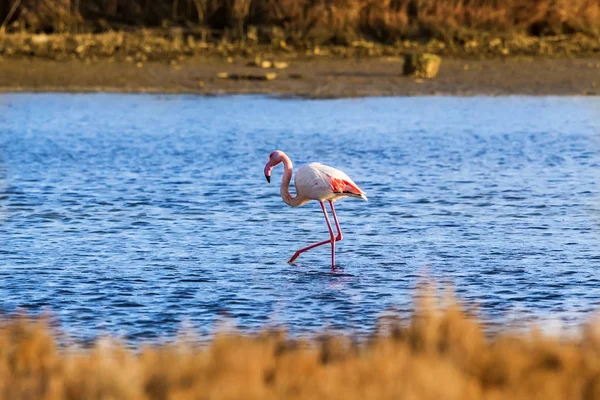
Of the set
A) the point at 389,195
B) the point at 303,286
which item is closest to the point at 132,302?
the point at 303,286

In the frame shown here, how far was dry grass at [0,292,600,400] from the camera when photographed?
185 inches

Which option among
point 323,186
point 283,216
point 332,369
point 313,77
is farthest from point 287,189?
point 313,77

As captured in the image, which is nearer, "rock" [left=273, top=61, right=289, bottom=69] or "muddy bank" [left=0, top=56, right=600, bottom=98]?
"muddy bank" [left=0, top=56, right=600, bottom=98]

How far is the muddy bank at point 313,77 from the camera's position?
940 inches

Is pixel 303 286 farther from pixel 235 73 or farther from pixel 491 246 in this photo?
pixel 235 73

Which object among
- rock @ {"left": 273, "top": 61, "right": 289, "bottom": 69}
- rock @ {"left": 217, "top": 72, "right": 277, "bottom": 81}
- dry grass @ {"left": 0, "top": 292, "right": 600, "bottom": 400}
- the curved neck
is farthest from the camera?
rock @ {"left": 273, "top": 61, "right": 289, "bottom": 69}

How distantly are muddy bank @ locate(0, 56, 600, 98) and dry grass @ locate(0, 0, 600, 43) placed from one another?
7.73 feet

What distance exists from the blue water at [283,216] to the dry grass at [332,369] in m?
2.01

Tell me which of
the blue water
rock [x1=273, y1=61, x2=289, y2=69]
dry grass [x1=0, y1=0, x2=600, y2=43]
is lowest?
the blue water

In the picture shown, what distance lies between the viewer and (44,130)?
2027 centimetres

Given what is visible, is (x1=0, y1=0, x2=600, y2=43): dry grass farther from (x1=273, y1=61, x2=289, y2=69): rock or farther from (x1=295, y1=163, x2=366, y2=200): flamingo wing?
(x1=295, y1=163, x2=366, y2=200): flamingo wing

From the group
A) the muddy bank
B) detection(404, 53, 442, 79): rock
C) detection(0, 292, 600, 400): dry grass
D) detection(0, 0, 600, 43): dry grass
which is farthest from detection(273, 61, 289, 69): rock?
detection(0, 292, 600, 400): dry grass

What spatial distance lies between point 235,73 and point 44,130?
5.68 metres

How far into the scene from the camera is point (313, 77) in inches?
969
